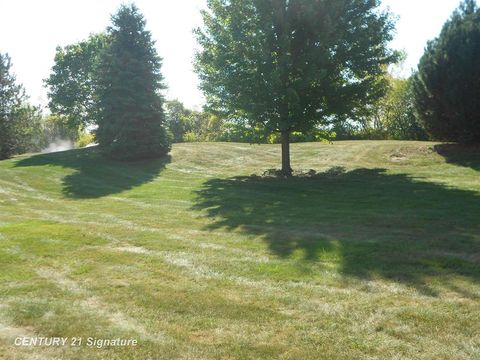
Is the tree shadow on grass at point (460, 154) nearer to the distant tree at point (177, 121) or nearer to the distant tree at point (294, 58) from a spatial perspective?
the distant tree at point (294, 58)

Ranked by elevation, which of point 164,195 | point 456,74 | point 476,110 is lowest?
point 164,195

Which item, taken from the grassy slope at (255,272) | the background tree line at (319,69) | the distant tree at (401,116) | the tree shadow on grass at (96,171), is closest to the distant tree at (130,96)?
the tree shadow on grass at (96,171)

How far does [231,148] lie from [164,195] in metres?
14.3

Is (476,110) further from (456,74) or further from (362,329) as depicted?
(362,329)

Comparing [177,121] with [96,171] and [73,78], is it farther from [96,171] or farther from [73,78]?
[96,171]

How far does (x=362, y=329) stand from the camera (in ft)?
17.0

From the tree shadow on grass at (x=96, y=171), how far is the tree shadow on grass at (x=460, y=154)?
15999mm

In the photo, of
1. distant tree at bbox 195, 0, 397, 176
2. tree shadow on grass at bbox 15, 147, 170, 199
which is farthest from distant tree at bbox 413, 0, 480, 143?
tree shadow on grass at bbox 15, 147, 170, 199

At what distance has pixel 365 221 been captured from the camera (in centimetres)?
1112

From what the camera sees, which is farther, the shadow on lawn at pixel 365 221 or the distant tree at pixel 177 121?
the distant tree at pixel 177 121

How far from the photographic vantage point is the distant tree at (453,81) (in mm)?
20016

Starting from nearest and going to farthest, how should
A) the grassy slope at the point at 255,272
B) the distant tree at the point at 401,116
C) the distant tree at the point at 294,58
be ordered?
the grassy slope at the point at 255,272
the distant tree at the point at 294,58
the distant tree at the point at 401,116

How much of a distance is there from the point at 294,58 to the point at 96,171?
47.3 ft

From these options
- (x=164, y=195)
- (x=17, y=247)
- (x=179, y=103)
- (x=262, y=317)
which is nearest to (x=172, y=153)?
(x=164, y=195)
